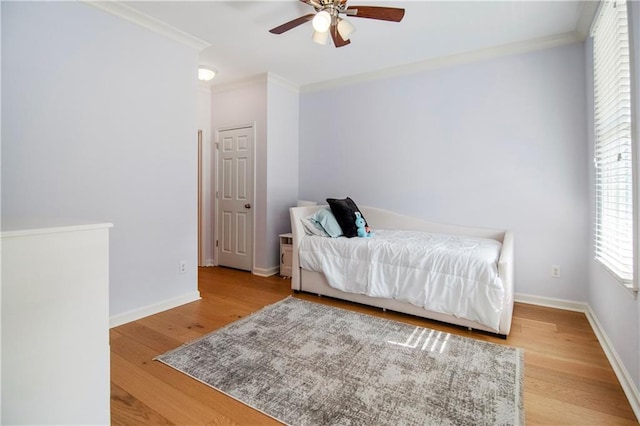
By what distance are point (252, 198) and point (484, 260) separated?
112 inches

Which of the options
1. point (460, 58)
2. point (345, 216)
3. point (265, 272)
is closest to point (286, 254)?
point (265, 272)

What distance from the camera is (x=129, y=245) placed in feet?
8.65

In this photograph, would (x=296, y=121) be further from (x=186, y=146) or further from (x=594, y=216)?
(x=594, y=216)

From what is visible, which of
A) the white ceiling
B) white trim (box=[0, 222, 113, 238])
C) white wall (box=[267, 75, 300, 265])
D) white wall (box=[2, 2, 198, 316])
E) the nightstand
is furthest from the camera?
white wall (box=[267, 75, 300, 265])

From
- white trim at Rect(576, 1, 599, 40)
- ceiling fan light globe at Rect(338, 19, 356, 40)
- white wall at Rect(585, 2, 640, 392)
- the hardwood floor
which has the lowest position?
the hardwood floor

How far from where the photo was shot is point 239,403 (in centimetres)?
Result: 163

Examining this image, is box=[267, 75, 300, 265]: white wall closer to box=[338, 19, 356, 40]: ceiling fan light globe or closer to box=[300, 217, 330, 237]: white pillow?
box=[300, 217, 330, 237]: white pillow

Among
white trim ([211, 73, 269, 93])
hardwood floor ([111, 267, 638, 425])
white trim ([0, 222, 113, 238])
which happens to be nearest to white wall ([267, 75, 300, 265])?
white trim ([211, 73, 269, 93])

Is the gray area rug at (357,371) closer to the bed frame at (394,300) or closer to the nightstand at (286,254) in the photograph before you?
the bed frame at (394,300)

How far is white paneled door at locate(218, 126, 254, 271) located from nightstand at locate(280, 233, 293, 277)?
1.55 ft

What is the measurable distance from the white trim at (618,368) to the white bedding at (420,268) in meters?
0.65

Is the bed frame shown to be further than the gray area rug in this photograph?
Yes

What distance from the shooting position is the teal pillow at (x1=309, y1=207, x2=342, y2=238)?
3.32 metres

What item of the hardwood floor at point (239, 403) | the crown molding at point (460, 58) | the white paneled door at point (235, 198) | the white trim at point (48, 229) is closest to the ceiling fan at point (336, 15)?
the crown molding at point (460, 58)
